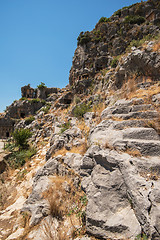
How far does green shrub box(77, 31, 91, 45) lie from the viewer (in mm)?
20266

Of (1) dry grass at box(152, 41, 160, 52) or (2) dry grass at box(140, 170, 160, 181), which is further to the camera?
(1) dry grass at box(152, 41, 160, 52)

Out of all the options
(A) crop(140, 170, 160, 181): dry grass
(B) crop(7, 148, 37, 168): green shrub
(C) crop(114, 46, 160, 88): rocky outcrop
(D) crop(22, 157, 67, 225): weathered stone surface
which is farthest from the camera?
(B) crop(7, 148, 37, 168): green shrub

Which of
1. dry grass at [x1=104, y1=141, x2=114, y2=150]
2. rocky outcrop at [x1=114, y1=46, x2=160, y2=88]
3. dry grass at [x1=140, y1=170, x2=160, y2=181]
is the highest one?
rocky outcrop at [x1=114, y1=46, x2=160, y2=88]

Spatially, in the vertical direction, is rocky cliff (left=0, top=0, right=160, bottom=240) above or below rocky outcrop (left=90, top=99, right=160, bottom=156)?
below

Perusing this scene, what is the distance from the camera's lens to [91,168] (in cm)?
272

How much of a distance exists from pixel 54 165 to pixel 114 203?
2358 millimetres

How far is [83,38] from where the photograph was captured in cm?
2025

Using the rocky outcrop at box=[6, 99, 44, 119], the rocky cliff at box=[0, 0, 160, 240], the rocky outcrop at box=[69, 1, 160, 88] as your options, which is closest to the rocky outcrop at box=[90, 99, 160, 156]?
the rocky cliff at box=[0, 0, 160, 240]

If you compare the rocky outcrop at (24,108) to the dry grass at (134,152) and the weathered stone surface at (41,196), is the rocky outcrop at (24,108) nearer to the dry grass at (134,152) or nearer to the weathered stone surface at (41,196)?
the weathered stone surface at (41,196)

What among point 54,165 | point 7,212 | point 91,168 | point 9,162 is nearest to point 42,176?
point 54,165

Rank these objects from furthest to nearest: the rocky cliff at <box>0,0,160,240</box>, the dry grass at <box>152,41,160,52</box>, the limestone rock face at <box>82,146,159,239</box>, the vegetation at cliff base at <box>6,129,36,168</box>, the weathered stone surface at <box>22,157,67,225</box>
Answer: the vegetation at cliff base at <box>6,129,36,168</box>
the dry grass at <box>152,41,160,52</box>
the weathered stone surface at <box>22,157,67,225</box>
the rocky cliff at <box>0,0,160,240</box>
the limestone rock face at <box>82,146,159,239</box>

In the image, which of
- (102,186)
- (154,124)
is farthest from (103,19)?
(102,186)

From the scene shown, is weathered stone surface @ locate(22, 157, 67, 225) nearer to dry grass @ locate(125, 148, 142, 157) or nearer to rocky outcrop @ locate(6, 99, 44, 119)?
dry grass @ locate(125, 148, 142, 157)

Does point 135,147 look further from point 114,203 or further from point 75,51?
point 75,51
